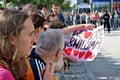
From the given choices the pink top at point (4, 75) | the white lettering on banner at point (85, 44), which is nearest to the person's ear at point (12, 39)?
the pink top at point (4, 75)

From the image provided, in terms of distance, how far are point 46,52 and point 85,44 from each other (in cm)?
413

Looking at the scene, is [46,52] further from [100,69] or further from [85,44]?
[100,69]

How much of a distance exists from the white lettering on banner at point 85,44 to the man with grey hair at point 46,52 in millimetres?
3813

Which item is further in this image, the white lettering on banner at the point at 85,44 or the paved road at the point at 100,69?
the paved road at the point at 100,69

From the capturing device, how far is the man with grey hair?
9.81 ft

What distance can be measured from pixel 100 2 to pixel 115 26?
16.0 metres

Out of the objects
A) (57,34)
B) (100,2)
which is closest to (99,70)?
(57,34)

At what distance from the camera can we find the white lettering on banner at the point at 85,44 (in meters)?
7.00

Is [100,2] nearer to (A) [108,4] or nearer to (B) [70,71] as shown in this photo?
(A) [108,4]

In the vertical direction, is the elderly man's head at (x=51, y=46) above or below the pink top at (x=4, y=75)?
below

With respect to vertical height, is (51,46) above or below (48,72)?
above

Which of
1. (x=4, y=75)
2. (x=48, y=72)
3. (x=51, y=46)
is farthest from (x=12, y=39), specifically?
(x=51, y=46)

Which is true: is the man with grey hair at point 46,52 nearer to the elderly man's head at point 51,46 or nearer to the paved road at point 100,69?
the elderly man's head at point 51,46

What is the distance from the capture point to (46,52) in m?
3.08
